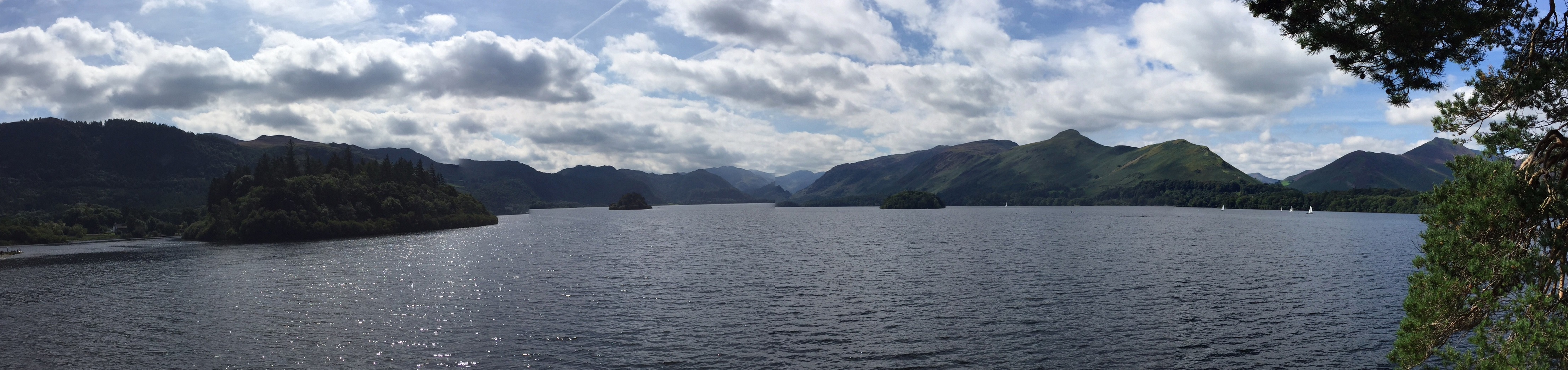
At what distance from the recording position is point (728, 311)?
59656 mm

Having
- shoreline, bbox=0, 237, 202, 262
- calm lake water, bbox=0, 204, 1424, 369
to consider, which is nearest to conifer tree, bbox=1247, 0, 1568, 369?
calm lake water, bbox=0, 204, 1424, 369

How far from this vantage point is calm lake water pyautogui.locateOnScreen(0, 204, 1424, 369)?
43.8 metres

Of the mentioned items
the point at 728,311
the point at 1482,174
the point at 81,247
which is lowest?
the point at 728,311

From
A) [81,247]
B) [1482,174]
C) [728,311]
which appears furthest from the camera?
[81,247]

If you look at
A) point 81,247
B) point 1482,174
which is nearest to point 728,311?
point 1482,174

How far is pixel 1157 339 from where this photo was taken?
47.0m

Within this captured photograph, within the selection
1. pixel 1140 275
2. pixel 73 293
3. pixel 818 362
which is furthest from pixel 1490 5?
pixel 73 293

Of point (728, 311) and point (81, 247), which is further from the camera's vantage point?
point (81, 247)

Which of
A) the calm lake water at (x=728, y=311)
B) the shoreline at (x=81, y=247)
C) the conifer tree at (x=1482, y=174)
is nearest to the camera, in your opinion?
the conifer tree at (x=1482, y=174)

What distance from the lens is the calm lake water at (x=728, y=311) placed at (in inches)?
1722

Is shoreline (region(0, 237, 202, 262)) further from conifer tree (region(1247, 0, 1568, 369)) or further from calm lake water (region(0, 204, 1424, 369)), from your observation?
conifer tree (region(1247, 0, 1568, 369))

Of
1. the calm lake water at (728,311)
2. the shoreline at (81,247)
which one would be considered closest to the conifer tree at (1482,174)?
the calm lake water at (728,311)

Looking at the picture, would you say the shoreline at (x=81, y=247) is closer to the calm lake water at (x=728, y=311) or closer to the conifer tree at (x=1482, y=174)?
the calm lake water at (x=728, y=311)

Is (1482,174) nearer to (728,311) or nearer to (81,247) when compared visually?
(728,311)
